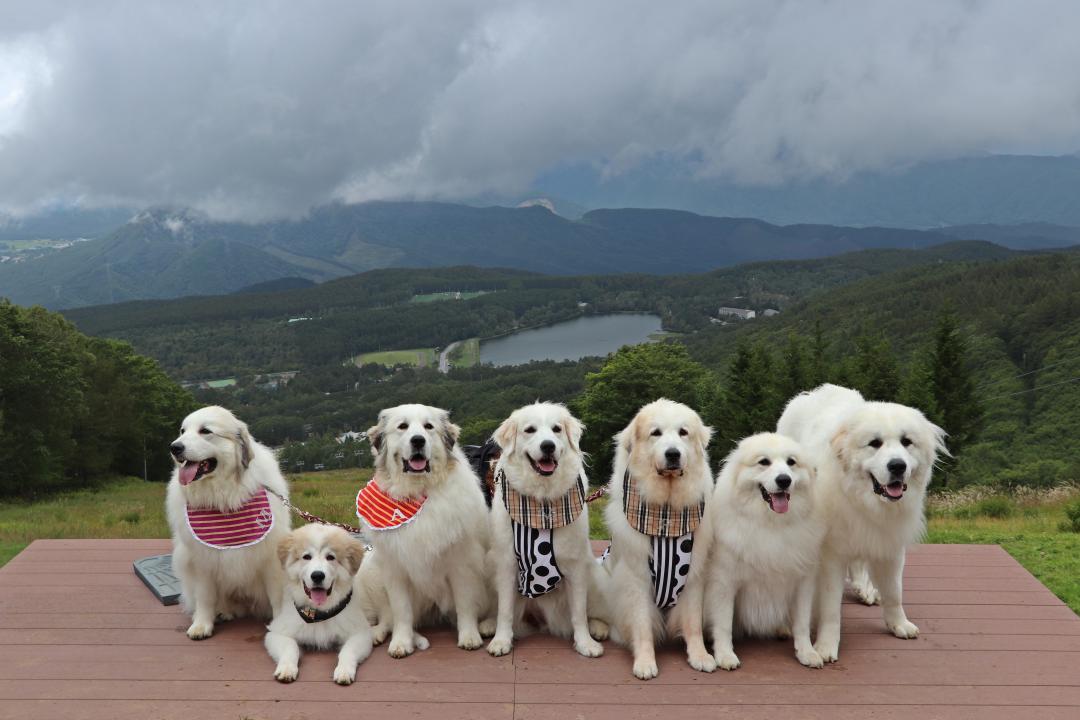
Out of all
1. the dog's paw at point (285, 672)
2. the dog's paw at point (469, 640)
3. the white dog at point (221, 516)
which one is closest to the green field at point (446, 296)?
the white dog at point (221, 516)

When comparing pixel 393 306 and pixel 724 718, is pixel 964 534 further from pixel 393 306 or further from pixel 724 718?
pixel 393 306

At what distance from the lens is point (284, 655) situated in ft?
14.1

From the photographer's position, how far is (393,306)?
17800 cm

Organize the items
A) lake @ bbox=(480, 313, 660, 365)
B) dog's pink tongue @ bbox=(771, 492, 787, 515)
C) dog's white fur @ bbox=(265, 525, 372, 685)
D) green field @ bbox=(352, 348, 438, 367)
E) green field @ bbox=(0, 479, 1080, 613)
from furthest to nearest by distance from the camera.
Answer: lake @ bbox=(480, 313, 660, 365) → green field @ bbox=(352, 348, 438, 367) → green field @ bbox=(0, 479, 1080, 613) → dog's white fur @ bbox=(265, 525, 372, 685) → dog's pink tongue @ bbox=(771, 492, 787, 515)

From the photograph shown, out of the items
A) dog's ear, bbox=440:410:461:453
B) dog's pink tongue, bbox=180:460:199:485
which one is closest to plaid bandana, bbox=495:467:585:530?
dog's ear, bbox=440:410:461:453

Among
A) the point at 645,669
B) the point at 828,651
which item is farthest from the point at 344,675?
the point at 828,651

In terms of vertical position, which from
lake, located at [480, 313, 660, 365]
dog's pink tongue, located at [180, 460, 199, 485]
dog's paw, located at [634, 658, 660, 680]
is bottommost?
lake, located at [480, 313, 660, 365]

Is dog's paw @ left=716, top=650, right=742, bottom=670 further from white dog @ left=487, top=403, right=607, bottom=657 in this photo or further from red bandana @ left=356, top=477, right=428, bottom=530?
red bandana @ left=356, top=477, right=428, bottom=530

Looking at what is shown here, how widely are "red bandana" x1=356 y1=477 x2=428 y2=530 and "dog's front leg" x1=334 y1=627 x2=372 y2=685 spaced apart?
674mm

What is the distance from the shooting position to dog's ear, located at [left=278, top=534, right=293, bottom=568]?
4.41 meters

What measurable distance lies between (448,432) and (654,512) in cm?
138

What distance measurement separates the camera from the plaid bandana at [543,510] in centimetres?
434

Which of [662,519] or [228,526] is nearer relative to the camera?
[662,519]

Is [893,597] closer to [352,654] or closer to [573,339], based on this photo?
[352,654]
